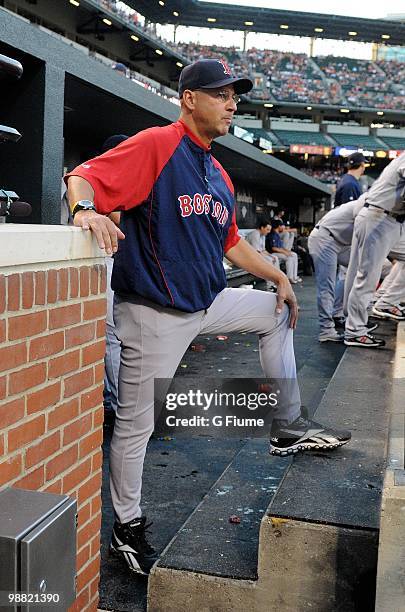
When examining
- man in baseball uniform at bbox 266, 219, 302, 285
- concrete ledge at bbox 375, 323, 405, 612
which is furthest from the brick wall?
man in baseball uniform at bbox 266, 219, 302, 285

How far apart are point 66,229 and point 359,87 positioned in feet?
221

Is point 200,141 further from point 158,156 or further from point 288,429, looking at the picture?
point 288,429

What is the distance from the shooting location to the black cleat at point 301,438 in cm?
340

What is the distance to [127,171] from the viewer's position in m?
2.79

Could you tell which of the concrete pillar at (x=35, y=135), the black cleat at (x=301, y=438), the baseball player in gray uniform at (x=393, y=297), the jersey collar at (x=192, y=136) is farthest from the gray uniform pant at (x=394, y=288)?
the jersey collar at (x=192, y=136)

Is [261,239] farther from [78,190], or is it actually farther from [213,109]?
[78,190]

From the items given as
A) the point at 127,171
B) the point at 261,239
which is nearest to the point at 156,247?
the point at 127,171

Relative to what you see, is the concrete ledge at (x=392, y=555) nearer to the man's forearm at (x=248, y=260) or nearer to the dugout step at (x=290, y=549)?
the dugout step at (x=290, y=549)

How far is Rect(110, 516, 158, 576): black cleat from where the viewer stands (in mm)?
2986

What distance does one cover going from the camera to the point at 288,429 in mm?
3406

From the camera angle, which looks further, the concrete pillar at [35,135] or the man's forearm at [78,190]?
the concrete pillar at [35,135]

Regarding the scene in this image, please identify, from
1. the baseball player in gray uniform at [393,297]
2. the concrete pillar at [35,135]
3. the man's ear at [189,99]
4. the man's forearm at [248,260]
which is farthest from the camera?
the baseball player in gray uniform at [393,297]

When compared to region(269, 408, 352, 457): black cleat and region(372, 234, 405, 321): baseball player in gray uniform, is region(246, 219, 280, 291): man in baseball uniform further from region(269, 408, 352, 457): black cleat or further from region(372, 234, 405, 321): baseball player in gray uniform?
region(269, 408, 352, 457): black cleat

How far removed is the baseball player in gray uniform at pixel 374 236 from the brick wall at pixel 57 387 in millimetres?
4011
